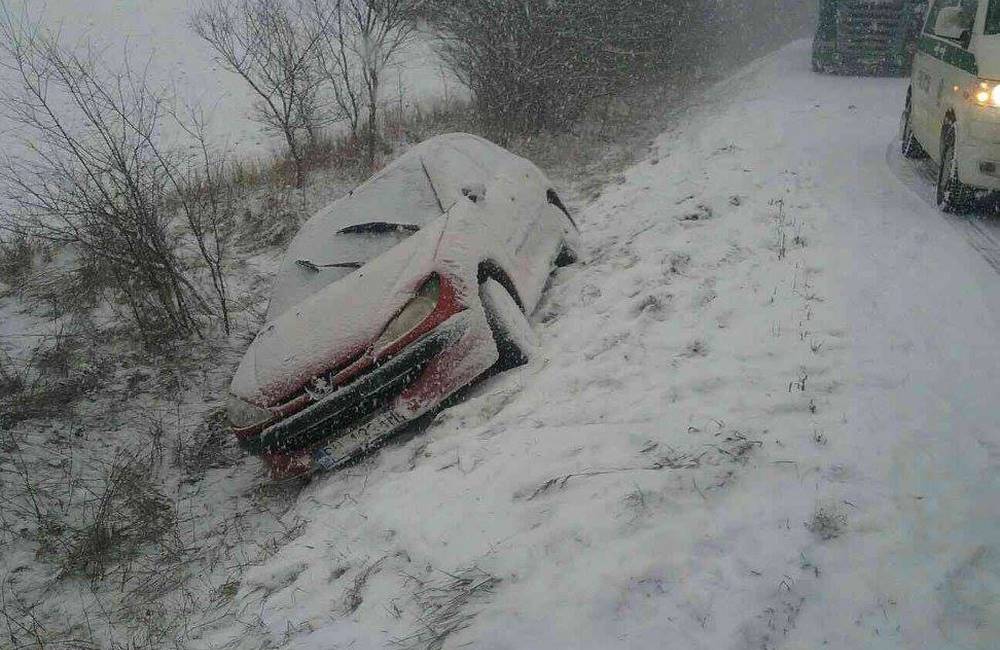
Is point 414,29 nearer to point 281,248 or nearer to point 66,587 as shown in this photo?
point 281,248

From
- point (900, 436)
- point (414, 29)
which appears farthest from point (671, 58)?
point (900, 436)

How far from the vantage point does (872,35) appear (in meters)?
12.3

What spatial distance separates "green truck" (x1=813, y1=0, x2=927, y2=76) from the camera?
12072 mm

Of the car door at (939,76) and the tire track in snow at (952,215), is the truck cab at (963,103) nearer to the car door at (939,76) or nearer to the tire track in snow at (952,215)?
the car door at (939,76)

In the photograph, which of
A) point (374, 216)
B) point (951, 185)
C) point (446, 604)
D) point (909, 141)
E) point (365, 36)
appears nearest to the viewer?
point (446, 604)

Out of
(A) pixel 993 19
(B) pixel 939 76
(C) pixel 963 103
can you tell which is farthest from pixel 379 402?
(B) pixel 939 76

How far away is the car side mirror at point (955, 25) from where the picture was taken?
4.98m

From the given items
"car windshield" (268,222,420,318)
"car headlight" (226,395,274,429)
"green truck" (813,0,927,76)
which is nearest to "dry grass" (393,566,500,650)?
"car headlight" (226,395,274,429)

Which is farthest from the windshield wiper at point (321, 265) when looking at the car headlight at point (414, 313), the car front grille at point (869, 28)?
A: the car front grille at point (869, 28)

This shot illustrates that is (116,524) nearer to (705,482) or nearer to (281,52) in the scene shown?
(705,482)

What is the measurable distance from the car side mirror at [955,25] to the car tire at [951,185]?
700mm

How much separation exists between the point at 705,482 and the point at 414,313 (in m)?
1.90

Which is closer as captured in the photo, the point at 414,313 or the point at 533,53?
the point at 414,313

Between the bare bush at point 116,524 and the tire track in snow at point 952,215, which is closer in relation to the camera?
the bare bush at point 116,524
